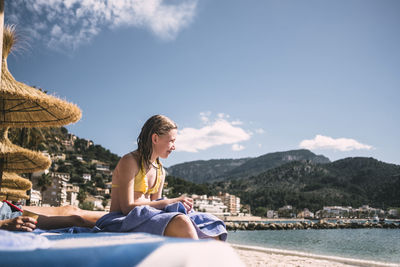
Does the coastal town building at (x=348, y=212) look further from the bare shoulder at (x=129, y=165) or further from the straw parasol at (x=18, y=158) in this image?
the bare shoulder at (x=129, y=165)

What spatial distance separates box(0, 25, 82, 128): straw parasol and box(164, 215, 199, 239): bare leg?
4.21m

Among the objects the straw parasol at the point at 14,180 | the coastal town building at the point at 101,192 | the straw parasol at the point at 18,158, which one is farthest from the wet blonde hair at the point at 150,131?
the coastal town building at the point at 101,192

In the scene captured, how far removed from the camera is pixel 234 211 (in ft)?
351

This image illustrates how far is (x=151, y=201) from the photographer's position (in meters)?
2.03

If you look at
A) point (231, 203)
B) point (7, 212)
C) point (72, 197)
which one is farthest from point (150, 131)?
point (231, 203)

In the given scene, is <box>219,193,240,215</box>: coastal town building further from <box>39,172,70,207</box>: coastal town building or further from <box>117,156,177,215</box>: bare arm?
<box>117,156,177,215</box>: bare arm

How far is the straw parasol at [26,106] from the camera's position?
4.86 metres

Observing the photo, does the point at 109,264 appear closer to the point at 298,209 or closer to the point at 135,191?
the point at 135,191

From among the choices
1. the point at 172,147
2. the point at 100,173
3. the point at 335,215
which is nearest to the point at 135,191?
the point at 172,147

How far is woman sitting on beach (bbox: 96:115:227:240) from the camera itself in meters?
1.52

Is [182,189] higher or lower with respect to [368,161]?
lower

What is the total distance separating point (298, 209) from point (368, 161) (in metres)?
28.4

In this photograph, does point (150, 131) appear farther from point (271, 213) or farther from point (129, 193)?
point (271, 213)

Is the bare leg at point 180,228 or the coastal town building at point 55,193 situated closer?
the bare leg at point 180,228
